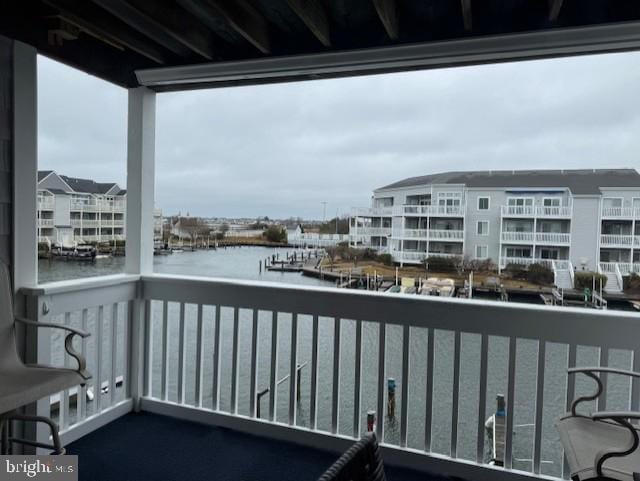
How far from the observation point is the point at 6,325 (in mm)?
2195

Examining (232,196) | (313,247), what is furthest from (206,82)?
(313,247)

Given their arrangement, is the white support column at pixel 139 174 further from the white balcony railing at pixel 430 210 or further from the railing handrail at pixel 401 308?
the white balcony railing at pixel 430 210

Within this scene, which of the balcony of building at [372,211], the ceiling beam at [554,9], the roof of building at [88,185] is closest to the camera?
the ceiling beam at [554,9]

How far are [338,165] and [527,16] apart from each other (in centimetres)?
124

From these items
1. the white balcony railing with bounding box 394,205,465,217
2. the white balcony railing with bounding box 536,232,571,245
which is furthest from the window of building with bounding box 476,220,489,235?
the white balcony railing with bounding box 536,232,571,245

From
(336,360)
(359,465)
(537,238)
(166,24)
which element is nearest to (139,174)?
(166,24)

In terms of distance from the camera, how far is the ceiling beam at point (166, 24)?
7.12ft

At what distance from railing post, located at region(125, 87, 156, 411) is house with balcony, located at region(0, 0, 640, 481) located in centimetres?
2

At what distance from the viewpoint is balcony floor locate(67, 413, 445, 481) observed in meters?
2.37

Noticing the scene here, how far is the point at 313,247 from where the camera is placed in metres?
2.82

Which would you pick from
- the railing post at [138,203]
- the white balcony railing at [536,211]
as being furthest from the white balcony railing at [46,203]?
the white balcony railing at [536,211]

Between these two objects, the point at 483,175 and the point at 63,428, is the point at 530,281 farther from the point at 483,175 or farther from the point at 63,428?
the point at 63,428

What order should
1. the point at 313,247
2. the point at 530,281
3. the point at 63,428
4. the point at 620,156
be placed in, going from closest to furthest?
the point at 620,156
the point at 530,281
the point at 63,428
the point at 313,247

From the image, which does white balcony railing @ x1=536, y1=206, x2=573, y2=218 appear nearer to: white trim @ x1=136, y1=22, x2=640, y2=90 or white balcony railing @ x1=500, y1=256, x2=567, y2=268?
white balcony railing @ x1=500, y1=256, x2=567, y2=268
